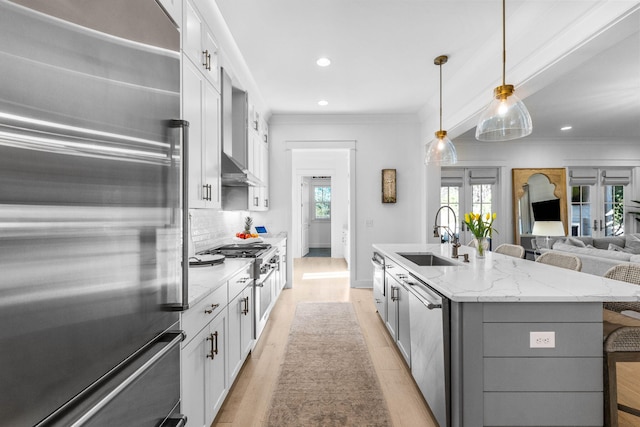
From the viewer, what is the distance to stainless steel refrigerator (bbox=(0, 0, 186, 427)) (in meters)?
0.57

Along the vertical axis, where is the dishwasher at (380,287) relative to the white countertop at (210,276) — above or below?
below

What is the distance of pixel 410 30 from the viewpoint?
2914 mm

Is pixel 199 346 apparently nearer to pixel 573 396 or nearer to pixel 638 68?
pixel 573 396

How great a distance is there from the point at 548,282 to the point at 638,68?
3.39 metres

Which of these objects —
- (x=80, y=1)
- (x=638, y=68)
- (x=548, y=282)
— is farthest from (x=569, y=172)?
(x=80, y=1)

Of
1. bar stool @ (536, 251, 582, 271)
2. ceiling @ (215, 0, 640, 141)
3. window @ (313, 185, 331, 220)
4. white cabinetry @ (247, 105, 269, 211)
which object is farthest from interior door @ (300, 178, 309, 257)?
bar stool @ (536, 251, 582, 271)

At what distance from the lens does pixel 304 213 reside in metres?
9.84

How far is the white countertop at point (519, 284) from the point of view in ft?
4.94

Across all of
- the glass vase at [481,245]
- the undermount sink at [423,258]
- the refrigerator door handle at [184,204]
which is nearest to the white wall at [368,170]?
the undermount sink at [423,258]

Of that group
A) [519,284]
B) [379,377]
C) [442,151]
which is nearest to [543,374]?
[519,284]

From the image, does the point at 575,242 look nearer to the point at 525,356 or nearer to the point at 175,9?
the point at 525,356

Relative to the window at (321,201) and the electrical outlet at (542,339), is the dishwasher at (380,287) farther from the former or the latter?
the window at (321,201)

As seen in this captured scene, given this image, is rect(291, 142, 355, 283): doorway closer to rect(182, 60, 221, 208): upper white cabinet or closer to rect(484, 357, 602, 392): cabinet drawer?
rect(182, 60, 221, 208): upper white cabinet

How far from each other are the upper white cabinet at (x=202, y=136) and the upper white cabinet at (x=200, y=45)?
0.08 meters
